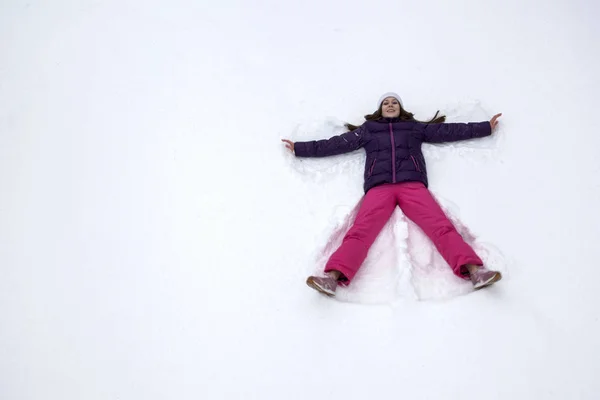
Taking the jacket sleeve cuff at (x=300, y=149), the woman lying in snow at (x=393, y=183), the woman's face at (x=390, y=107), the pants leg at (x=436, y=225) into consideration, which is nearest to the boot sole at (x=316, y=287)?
the woman lying in snow at (x=393, y=183)

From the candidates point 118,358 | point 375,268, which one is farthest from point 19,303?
point 375,268

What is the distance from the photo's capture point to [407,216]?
1.85m

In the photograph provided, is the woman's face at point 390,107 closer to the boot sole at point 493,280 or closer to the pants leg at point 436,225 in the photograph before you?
the pants leg at point 436,225

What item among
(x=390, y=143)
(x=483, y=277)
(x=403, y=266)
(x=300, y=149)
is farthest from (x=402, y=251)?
(x=300, y=149)

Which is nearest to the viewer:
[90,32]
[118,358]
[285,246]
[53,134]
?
[118,358]

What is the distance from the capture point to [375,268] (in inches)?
67.8

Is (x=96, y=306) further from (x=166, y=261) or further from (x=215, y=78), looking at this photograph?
(x=215, y=78)

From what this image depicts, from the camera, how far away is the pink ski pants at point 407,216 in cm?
163

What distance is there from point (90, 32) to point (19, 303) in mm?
1658

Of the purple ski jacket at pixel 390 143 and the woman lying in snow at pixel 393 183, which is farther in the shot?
the purple ski jacket at pixel 390 143

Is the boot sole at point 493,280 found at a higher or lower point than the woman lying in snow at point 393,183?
lower

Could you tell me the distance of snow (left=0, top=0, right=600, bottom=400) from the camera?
1.47 m

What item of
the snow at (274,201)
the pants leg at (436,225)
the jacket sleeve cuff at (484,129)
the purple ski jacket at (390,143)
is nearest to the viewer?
the snow at (274,201)

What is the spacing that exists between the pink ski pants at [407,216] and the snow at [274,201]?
0.06m
